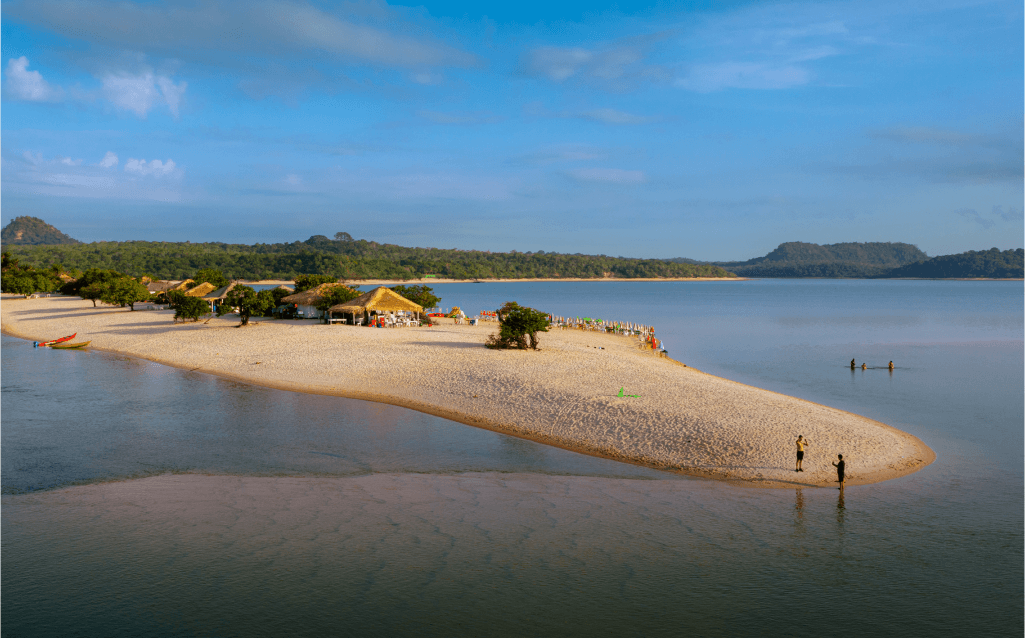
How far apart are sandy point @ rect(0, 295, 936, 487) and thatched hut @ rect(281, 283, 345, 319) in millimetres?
5990

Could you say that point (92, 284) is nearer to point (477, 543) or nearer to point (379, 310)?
point (379, 310)

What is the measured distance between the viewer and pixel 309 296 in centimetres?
4688

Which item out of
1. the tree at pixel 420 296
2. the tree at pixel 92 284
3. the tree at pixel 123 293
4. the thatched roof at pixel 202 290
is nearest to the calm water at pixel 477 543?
the tree at pixel 420 296

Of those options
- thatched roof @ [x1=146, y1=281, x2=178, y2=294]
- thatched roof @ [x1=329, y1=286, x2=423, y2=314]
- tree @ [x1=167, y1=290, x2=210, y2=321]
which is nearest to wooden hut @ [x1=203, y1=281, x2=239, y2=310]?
tree @ [x1=167, y1=290, x2=210, y2=321]

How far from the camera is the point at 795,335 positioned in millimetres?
54094

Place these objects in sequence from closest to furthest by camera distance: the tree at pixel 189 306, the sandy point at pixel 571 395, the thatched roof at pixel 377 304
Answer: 1. the sandy point at pixel 571 395
2. the thatched roof at pixel 377 304
3. the tree at pixel 189 306

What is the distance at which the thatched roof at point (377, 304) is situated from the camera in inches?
1672

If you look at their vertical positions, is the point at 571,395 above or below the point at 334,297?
below

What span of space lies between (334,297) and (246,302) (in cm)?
597

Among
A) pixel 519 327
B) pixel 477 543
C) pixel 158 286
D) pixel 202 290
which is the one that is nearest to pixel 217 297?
pixel 202 290

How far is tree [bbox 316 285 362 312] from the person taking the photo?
148 ft

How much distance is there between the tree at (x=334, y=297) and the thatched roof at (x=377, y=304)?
3.76 feet

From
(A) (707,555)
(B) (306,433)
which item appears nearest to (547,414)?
(B) (306,433)

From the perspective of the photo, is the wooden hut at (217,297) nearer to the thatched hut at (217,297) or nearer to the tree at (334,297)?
the thatched hut at (217,297)
